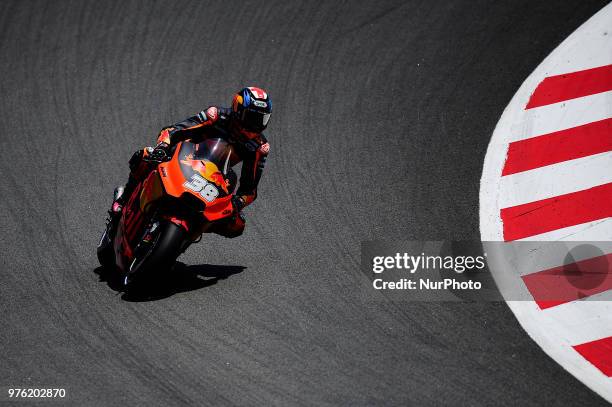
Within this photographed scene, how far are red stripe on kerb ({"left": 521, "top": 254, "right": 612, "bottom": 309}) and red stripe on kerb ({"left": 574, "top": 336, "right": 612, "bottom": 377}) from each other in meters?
0.56

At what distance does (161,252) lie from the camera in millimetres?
7438

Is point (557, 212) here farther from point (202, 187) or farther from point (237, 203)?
point (202, 187)

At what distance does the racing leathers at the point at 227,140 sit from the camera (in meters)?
8.08

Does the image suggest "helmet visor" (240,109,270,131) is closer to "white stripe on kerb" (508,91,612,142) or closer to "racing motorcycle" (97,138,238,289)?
"racing motorcycle" (97,138,238,289)

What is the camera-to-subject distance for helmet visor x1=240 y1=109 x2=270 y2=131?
7.93m

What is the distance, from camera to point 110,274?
8352 millimetres

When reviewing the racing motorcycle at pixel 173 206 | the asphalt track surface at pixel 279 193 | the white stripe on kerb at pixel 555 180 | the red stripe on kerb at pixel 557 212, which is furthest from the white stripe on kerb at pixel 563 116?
the racing motorcycle at pixel 173 206

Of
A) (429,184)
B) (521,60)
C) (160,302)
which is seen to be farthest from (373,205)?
(521,60)

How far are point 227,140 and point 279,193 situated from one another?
5.60 feet

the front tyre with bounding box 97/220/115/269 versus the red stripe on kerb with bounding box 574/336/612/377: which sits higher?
the front tyre with bounding box 97/220/115/269

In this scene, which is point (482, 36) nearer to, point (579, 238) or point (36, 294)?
point (579, 238)

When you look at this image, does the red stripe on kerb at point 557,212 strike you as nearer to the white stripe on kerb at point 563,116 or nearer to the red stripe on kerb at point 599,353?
the white stripe on kerb at point 563,116

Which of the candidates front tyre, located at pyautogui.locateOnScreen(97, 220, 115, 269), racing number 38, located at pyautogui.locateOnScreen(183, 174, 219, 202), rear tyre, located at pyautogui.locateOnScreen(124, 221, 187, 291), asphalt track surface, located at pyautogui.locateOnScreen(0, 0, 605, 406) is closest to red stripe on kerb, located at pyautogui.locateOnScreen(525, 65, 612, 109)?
asphalt track surface, located at pyautogui.locateOnScreen(0, 0, 605, 406)

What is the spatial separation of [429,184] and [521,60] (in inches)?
106
